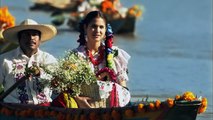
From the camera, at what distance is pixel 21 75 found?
10.6 meters

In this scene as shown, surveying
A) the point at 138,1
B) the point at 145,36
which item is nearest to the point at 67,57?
the point at 145,36

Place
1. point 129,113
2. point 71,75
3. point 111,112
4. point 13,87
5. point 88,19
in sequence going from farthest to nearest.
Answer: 1. point 88,19
2. point 13,87
3. point 71,75
4. point 111,112
5. point 129,113

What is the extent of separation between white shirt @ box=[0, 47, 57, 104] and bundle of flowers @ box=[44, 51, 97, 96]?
16.6 inches

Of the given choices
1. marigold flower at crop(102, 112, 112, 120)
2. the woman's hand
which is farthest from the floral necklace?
marigold flower at crop(102, 112, 112, 120)

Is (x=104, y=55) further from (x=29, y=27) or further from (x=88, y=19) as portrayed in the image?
(x=29, y=27)

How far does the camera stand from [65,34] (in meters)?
28.2

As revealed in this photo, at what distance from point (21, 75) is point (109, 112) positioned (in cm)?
139

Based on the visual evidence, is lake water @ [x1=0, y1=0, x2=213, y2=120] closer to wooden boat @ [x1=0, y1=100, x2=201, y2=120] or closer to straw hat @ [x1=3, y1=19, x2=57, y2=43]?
straw hat @ [x1=3, y1=19, x2=57, y2=43]

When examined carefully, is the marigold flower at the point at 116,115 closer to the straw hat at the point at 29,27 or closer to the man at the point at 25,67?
the man at the point at 25,67

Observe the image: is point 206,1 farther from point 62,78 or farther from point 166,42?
point 62,78

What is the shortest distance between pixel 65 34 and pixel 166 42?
256 cm

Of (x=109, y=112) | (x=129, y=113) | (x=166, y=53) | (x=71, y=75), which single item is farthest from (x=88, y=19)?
(x=166, y=53)

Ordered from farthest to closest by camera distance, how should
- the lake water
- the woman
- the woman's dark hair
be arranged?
the lake water, the woman's dark hair, the woman

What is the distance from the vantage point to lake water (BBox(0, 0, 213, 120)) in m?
17.1
